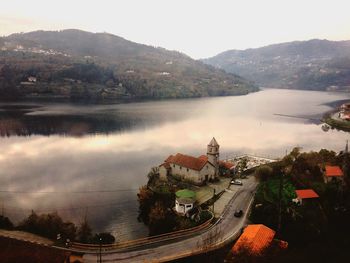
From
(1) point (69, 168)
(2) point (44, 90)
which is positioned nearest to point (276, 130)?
(1) point (69, 168)

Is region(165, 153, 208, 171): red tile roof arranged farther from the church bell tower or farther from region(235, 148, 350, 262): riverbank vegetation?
region(235, 148, 350, 262): riverbank vegetation

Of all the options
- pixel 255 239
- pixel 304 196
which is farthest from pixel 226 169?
pixel 255 239

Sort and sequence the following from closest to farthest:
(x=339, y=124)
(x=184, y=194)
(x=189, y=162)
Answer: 1. (x=184, y=194)
2. (x=189, y=162)
3. (x=339, y=124)

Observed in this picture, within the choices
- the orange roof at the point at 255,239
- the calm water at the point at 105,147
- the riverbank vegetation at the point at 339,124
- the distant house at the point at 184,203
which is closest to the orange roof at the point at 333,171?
the orange roof at the point at 255,239

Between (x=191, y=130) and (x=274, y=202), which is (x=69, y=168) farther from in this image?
(x=191, y=130)

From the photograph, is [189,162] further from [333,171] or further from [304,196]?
[333,171]

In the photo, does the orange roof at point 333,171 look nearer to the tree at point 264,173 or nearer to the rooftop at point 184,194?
the tree at point 264,173

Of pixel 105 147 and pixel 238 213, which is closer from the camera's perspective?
pixel 238 213
